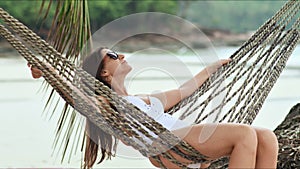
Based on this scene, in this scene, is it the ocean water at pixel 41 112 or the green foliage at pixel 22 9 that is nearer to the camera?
the ocean water at pixel 41 112

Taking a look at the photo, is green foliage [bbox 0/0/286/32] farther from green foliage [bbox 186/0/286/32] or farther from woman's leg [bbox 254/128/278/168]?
woman's leg [bbox 254/128/278/168]

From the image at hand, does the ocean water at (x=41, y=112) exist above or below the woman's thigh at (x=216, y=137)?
below

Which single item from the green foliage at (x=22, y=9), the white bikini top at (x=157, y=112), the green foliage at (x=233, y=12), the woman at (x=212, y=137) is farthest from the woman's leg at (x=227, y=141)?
the green foliage at (x=233, y=12)

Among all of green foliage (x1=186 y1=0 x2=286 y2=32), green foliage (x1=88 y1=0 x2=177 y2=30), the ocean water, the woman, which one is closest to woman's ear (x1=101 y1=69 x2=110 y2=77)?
the woman

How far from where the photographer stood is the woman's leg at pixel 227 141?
5.47ft

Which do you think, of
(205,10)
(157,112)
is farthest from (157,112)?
(205,10)

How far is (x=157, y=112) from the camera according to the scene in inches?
79.0

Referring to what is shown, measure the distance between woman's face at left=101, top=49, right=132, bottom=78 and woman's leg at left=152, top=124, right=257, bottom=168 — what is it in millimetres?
272

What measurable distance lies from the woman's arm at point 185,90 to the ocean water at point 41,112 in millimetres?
134

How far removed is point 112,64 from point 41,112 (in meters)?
4.07

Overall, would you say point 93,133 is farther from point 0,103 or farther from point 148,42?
point 148,42

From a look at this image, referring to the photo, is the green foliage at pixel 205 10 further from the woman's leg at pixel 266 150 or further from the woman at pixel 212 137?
the woman's leg at pixel 266 150

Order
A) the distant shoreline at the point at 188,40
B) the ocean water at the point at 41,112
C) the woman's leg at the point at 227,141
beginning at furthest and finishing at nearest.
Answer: the distant shoreline at the point at 188,40 < the ocean water at the point at 41,112 < the woman's leg at the point at 227,141

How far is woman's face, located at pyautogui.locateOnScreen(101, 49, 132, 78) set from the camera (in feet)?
6.32
